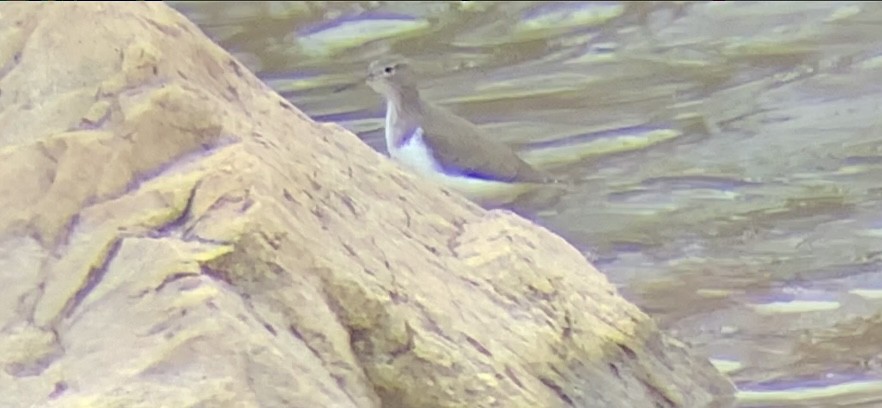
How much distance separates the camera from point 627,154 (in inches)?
275

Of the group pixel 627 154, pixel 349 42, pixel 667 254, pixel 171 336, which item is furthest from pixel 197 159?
pixel 349 42

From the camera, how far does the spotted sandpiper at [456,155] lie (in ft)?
20.6

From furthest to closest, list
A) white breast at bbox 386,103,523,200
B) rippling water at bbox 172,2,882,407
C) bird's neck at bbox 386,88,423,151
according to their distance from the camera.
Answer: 1. bird's neck at bbox 386,88,423,151
2. white breast at bbox 386,103,523,200
3. rippling water at bbox 172,2,882,407

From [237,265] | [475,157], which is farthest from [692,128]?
[237,265]

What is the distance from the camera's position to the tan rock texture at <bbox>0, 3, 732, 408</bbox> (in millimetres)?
3090

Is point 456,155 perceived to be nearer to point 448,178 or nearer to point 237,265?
point 448,178

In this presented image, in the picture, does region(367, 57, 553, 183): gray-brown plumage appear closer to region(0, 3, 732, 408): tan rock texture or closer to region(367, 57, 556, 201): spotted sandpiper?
region(367, 57, 556, 201): spotted sandpiper

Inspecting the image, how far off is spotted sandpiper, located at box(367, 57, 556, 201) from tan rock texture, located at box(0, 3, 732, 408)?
6.77 ft

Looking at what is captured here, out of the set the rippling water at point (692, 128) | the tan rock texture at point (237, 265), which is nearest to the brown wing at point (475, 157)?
the rippling water at point (692, 128)

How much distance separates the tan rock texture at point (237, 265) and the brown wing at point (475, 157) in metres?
2.07

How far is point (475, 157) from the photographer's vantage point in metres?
6.32

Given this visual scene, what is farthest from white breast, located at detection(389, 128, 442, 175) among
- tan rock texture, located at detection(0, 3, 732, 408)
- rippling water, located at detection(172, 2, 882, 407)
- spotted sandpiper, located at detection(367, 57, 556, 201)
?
tan rock texture, located at detection(0, 3, 732, 408)

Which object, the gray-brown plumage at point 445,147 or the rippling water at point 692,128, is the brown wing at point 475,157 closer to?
the gray-brown plumage at point 445,147

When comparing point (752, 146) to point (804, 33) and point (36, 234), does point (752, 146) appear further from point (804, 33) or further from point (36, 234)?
point (36, 234)
